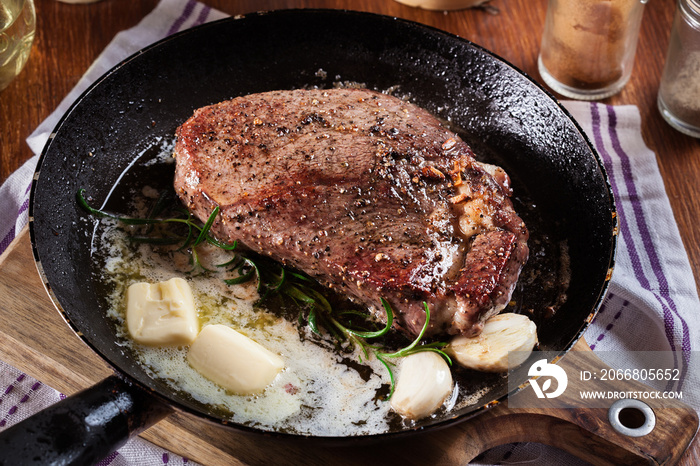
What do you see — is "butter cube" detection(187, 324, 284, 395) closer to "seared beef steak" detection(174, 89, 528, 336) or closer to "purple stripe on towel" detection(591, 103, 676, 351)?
"seared beef steak" detection(174, 89, 528, 336)

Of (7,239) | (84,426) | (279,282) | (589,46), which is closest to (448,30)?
(589,46)

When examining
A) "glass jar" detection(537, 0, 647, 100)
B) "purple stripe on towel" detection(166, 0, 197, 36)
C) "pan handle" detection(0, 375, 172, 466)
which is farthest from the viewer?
"purple stripe on towel" detection(166, 0, 197, 36)

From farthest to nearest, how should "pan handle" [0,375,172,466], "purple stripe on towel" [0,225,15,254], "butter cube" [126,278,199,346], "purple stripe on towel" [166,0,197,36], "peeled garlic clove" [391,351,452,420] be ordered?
"purple stripe on towel" [166,0,197,36] < "purple stripe on towel" [0,225,15,254] < "butter cube" [126,278,199,346] < "peeled garlic clove" [391,351,452,420] < "pan handle" [0,375,172,466]

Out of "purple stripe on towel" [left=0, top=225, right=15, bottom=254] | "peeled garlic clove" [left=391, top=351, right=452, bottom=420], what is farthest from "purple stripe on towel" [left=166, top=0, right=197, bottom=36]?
"peeled garlic clove" [left=391, top=351, right=452, bottom=420]

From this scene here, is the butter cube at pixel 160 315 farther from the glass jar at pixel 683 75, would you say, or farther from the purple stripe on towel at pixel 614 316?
the glass jar at pixel 683 75

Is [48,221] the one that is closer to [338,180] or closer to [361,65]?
[338,180]

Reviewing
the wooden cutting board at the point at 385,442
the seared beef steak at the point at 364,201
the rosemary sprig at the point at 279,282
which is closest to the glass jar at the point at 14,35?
the rosemary sprig at the point at 279,282

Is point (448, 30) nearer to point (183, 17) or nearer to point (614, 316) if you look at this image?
point (183, 17)
